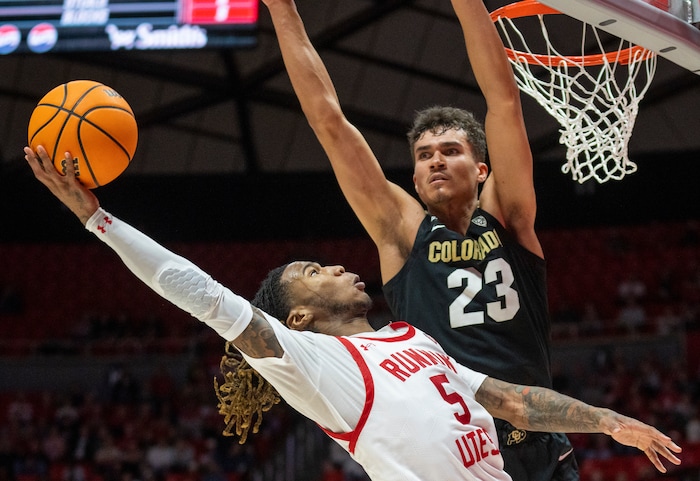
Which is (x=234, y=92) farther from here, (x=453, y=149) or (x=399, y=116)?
(x=453, y=149)

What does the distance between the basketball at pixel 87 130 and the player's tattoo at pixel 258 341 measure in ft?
2.13

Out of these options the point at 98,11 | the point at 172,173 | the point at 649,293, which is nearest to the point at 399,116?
the point at 172,173

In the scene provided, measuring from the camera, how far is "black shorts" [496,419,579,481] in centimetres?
321

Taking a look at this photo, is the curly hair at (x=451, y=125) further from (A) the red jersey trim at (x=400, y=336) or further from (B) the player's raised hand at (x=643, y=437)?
(B) the player's raised hand at (x=643, y=437)

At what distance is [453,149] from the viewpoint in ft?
11.3

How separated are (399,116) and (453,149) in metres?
11.1

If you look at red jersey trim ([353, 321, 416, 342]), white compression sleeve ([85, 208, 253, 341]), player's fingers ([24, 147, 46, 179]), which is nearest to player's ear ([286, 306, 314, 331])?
red jersey trim ([353, 321, 416, 342])

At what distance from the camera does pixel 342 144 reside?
134 inches

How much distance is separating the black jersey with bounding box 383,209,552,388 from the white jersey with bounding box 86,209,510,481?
0.50m

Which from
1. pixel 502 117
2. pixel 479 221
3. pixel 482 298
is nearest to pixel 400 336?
pixel 482 298

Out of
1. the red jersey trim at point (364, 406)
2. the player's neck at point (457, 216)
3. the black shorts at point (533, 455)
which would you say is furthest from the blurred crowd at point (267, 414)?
the red jersey trim at point (364, 406)

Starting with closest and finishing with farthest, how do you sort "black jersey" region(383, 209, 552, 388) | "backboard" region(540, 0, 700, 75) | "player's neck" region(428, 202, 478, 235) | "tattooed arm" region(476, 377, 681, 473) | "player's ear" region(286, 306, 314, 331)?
"tattooed arm" region(476, 377, 681, 473) < "player's ear" region(286, 306, 314, 331) < "backboard" region(540, 0, 700, 75) < "black jersey" region(383, 209, 552, 388) < "player's neck" region(428, 202, 478, 235)

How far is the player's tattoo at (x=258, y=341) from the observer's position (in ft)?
8.09

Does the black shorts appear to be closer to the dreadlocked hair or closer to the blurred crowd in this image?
the dreadlocked hair
